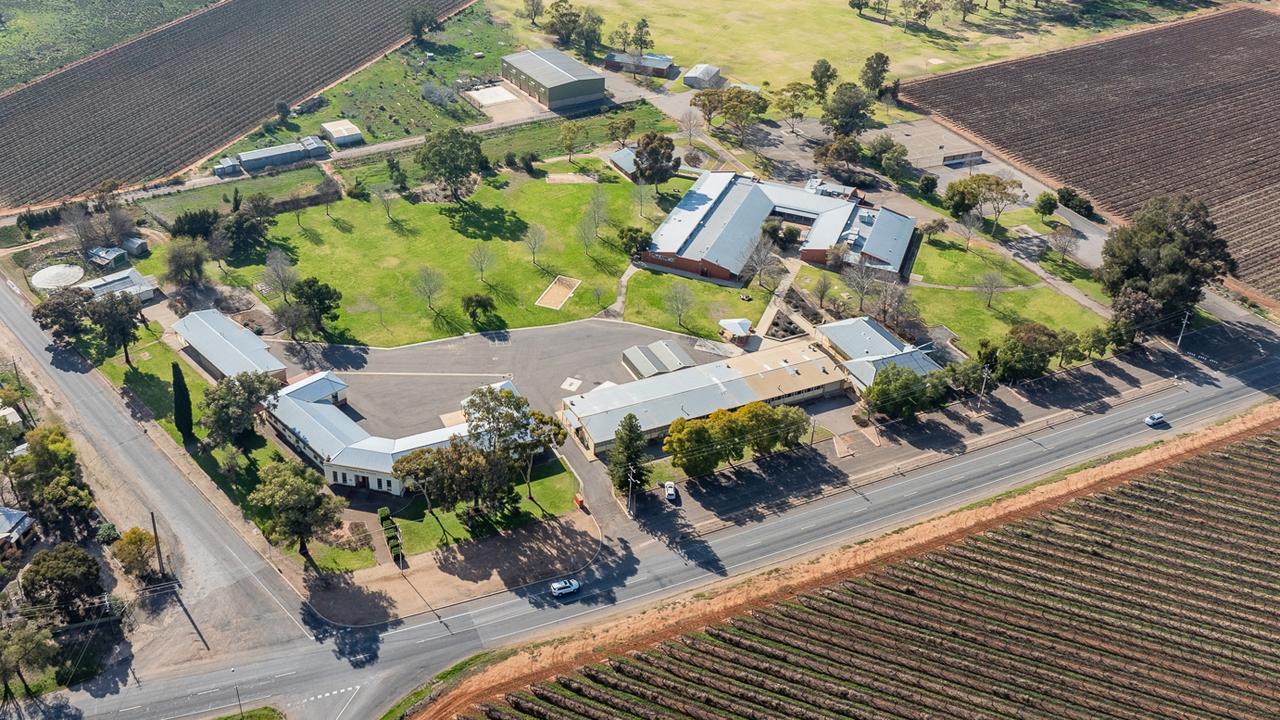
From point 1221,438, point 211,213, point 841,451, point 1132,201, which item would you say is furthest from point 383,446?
point 1132,201

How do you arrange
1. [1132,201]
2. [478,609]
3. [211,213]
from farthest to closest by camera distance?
[1132,201] → [211,213] → [478,609]

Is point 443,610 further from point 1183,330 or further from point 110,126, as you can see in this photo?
point 110,126

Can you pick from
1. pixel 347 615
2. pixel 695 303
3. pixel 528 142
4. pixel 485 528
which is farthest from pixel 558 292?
pixel 347 615

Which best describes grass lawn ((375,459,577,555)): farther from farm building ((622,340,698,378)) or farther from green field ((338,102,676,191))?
green field ((338,102,676,191))

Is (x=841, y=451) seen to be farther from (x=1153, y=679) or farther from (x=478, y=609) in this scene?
(x=478, y=609)

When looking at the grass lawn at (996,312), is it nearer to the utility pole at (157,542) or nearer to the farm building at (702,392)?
the farm building at (702,392)

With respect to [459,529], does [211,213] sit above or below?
above
